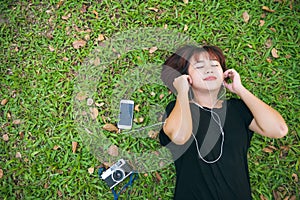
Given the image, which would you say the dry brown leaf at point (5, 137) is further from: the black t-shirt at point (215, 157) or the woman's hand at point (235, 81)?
the woman's hand at point (235, 81)

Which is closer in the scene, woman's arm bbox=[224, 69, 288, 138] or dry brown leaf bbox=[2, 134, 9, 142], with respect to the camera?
woman's arm bbox=[224, 69, 288, 138]

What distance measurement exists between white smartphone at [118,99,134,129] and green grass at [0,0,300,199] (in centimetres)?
13

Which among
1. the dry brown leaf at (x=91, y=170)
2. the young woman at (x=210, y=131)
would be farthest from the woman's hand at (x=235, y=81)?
the dry brown leaf at (x=91, y=170)

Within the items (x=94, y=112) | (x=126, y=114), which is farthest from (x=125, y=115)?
(x=94, y=112)

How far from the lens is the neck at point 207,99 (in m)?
3.30

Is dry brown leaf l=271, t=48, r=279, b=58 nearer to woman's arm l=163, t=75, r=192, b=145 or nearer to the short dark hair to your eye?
the short dark hair

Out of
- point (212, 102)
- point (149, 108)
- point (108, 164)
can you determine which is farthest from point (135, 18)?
point (108, 164)

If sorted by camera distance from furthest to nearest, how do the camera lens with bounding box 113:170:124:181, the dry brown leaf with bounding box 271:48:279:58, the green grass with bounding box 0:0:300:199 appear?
the dry brown leaf with bounding box 271:48:279:58 → the green grass with bounding box 0:0:300:199 → the camera lens with bounding box 113:170:124:181

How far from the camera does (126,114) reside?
3879 mm

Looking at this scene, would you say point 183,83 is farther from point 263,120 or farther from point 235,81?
point 263,120

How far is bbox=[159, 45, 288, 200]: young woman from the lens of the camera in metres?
3.15

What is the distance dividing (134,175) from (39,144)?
52.3 inches

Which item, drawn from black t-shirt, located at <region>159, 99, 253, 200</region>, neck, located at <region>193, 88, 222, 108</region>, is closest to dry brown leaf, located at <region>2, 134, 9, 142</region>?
black t-shirt, located at <region>159, 99, 253, 200</region>

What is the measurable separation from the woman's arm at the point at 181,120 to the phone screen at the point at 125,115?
0.75 metres
